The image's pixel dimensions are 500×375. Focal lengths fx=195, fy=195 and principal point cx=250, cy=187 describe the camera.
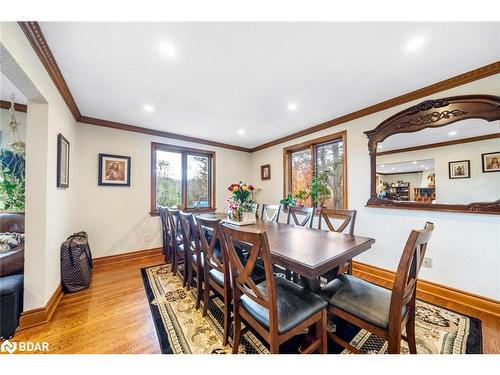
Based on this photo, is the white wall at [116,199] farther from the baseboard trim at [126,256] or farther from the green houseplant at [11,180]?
the green houseplant at [11,180]

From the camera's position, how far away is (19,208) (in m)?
2.48

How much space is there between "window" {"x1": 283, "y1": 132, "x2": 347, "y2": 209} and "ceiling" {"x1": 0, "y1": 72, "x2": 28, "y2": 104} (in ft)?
13.0

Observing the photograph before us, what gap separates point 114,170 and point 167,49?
98.0 inches

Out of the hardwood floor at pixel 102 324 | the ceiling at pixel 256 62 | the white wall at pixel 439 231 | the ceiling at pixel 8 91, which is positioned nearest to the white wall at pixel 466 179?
the white wall at pixel 439 231

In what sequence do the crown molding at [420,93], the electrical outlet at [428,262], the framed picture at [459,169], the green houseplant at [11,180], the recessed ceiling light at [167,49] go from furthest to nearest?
the green houseplant at [11,180] < the electrical outlet at [428,262] < the framed picture at [459,169] < the crown molding at [420,93] < the recessed ceiling light at [167,49]

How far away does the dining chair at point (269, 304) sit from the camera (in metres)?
1.01

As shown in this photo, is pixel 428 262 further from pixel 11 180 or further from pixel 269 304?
pixel 11 180

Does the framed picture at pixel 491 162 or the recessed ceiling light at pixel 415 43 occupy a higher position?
the recessed ceiling light at pixel 415 43

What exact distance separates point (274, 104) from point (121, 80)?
1.81 meters

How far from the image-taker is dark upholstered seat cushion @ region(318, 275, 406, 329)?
3.67ft

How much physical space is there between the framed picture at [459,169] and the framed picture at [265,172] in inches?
119
